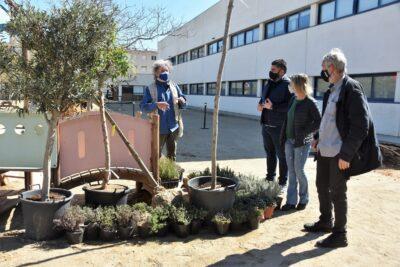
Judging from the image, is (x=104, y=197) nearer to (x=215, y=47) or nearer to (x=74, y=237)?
(x=74, y=237)

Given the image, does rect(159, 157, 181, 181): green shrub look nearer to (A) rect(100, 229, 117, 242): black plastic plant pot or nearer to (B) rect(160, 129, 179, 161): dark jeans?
(B) rect(160, 129, 179, 161): dark jeans

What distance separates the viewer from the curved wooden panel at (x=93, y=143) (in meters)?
5.07

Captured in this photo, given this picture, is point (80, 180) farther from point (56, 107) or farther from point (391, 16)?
point (391, 16)

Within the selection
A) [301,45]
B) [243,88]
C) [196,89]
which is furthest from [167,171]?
[196,89]

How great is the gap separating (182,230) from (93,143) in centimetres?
184

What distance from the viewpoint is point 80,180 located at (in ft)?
17.3

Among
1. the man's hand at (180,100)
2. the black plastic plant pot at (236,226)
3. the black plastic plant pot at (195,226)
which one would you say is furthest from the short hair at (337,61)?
the man's hand at (180,100)

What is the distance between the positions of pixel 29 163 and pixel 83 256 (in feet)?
5.60

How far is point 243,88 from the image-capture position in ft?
79.7

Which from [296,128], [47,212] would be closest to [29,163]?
[47,212]

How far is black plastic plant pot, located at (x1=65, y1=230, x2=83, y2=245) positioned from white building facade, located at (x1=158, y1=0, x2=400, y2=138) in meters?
3.37

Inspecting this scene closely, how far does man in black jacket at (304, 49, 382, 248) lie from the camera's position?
3.70m

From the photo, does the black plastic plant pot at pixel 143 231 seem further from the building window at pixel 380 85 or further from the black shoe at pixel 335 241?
the building window at pixel 380 85

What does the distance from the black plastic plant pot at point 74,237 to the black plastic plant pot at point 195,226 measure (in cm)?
112
